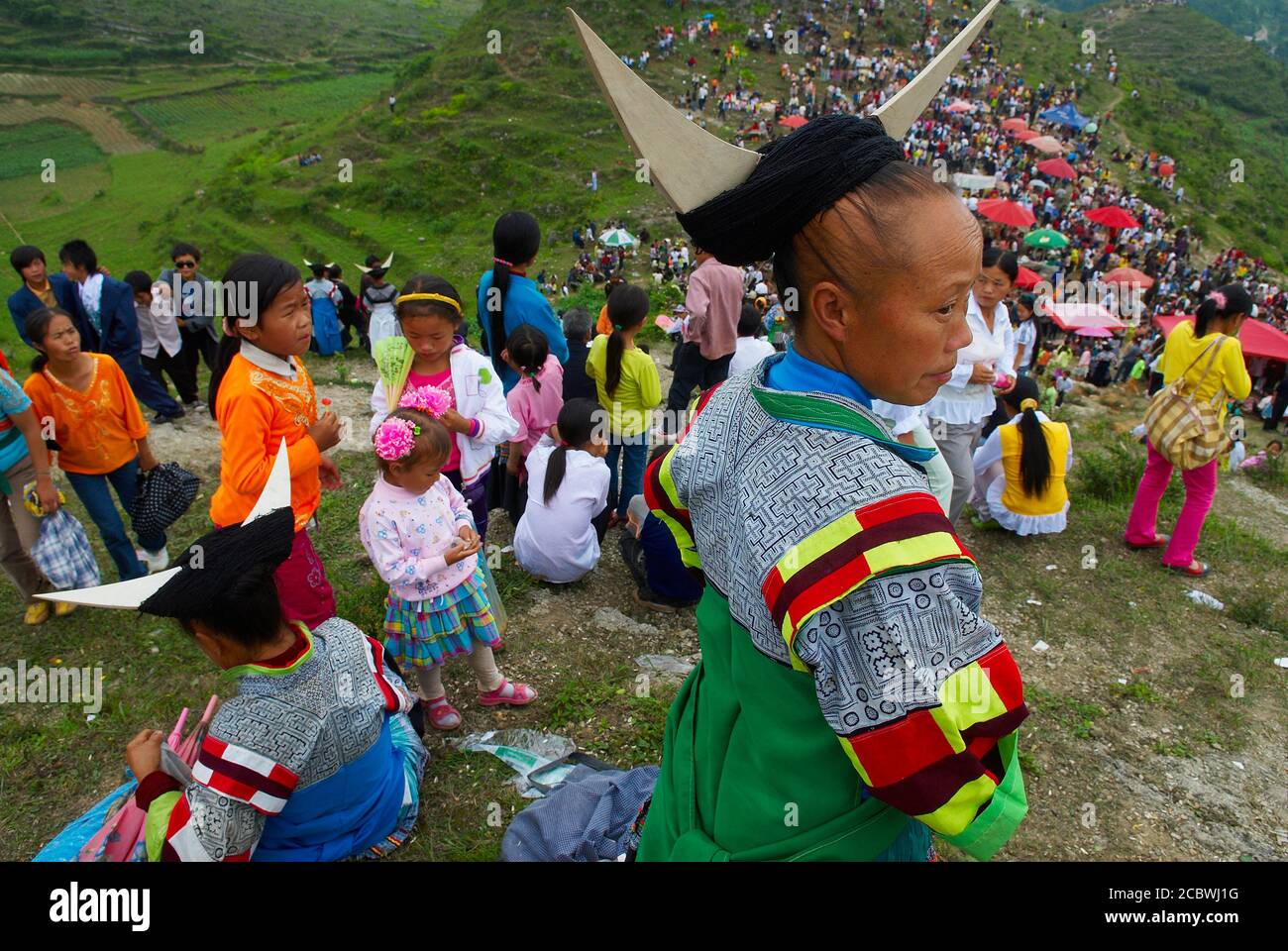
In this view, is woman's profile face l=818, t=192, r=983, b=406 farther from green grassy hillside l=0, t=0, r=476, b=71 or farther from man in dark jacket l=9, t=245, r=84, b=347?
green grassy hillside l=0, t=0, r=476, b=71

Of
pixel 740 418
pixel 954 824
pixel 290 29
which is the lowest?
pixel 290 29

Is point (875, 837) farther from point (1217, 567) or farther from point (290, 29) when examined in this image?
point (290, 29)

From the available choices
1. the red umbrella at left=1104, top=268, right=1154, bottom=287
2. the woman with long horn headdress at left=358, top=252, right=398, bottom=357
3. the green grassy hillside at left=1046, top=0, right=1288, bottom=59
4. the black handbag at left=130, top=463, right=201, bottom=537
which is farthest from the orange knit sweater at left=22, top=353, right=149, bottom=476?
the green grassy hillside at left=1046, top=0, right=1288, bottom=59

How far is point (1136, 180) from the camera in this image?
32.8m

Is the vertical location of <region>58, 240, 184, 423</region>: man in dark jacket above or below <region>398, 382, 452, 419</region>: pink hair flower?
below

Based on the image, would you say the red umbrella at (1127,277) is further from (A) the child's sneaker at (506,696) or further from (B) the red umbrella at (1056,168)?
(A) the child's sneaker at (506,696)

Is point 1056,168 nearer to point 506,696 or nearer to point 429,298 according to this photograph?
point 429,298

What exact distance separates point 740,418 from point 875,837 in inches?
32.5

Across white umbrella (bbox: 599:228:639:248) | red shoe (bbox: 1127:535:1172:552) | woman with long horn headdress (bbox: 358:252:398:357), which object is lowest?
white umbrella (bbox: 599:228:639:248)

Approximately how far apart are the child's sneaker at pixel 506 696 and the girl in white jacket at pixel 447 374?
1058 mm

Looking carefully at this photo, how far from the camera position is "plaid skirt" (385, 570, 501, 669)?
3422 mm

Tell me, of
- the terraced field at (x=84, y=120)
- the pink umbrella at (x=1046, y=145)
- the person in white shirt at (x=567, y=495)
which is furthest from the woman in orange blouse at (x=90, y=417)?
the terraced field at (x=84, y=120)

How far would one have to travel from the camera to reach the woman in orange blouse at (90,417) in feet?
13.6
